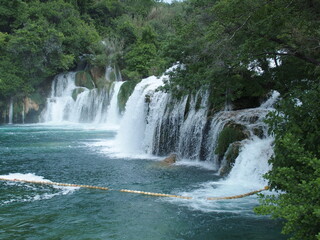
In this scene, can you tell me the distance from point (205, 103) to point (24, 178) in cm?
677

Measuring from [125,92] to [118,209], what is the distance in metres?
19.9

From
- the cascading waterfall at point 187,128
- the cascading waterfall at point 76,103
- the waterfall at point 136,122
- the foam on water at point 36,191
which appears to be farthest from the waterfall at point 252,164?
the cascading waterfall at point 76,103

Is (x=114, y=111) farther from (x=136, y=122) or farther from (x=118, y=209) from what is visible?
(x=118, y=209)

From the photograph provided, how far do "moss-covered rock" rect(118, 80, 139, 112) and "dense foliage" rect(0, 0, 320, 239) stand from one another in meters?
0.11

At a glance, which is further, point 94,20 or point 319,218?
point 94,20

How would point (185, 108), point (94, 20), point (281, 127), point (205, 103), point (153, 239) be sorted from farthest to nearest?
point (94, 20) → point (185, 108) → point (205, 103) → point (153, 239) → point (281, 127)

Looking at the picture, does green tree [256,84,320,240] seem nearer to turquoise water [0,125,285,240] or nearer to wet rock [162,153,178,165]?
turquoise water [0,125,285,240]

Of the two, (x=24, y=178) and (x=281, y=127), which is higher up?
(x=281, y=127)

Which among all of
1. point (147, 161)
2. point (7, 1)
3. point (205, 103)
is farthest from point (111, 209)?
point (7, 1)

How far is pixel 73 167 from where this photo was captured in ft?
40.4

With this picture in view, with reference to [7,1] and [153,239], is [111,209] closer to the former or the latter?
[153,239]

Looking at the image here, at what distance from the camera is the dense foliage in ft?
13.4

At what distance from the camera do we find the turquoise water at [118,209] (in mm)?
6402

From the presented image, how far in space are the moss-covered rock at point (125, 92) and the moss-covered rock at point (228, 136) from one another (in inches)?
644
